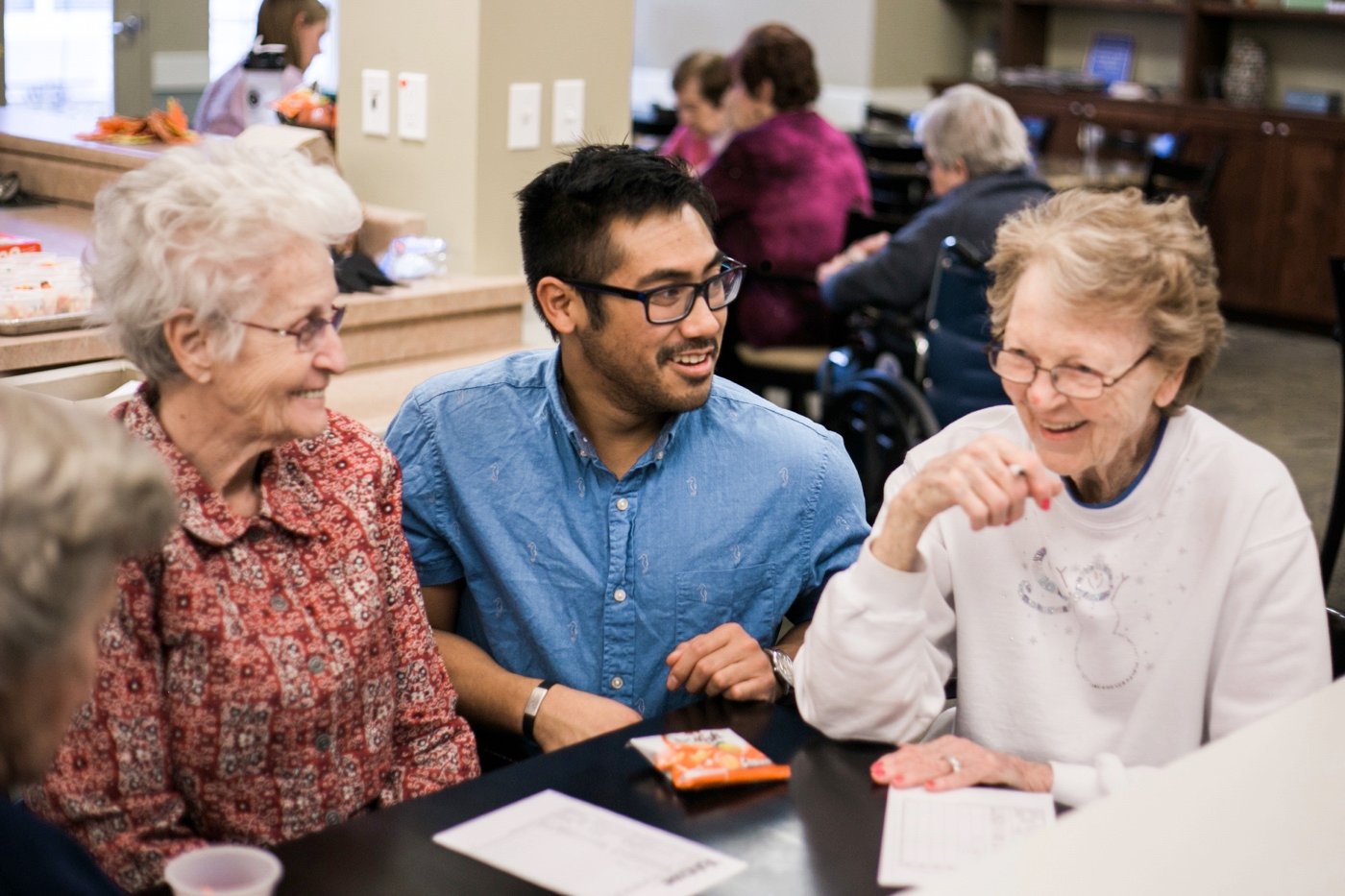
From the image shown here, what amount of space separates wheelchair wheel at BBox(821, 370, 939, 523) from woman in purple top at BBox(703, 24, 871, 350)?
423mm

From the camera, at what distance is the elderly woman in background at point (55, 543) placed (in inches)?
35.8

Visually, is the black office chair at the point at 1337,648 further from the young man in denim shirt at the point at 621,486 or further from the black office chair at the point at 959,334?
the black office chair at the point at 959,334

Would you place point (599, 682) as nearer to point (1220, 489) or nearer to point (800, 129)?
point (1220, 489)

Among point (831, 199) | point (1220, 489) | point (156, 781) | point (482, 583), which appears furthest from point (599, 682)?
point (831, 199)

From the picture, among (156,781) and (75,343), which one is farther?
(75,343)

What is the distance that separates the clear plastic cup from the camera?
1.17 m

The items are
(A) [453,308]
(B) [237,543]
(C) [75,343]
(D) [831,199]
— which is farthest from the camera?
(D) [831,199]

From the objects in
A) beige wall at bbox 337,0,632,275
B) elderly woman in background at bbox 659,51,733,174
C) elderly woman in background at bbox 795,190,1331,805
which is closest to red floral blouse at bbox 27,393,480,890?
elderly woman in background at bbox 795,190,1331,805

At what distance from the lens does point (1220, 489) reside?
168 centimetres

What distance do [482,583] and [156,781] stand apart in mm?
596

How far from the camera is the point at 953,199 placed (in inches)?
169

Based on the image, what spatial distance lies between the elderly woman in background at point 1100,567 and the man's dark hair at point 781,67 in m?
3.32

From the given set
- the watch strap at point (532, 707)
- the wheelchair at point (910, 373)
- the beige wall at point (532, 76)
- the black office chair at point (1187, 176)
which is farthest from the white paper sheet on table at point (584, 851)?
the black office chair at point (1187, 176)

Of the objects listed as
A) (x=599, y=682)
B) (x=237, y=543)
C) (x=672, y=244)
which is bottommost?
(x=599, y=682)
